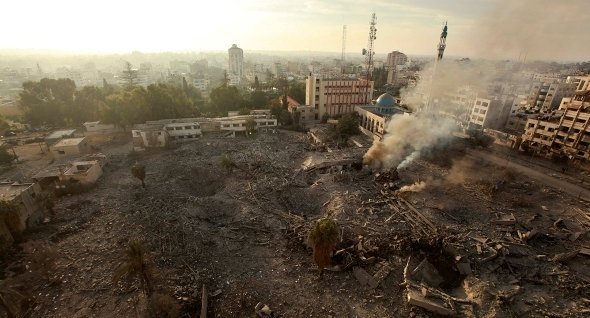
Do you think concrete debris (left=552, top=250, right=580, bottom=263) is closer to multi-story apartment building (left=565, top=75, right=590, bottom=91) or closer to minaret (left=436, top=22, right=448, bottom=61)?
minaret (left=436, top=22, right=448, bottom=61)

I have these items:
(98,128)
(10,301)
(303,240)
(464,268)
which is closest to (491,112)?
(464,268)

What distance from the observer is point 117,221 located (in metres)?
20.4

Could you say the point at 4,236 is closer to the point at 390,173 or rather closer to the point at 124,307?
the point at 124,307

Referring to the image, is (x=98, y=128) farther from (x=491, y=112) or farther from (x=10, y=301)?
(x=491, y=112)

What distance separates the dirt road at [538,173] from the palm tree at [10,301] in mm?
38789

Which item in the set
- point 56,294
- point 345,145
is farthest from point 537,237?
point 56,294

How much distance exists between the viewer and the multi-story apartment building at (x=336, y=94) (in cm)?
4975

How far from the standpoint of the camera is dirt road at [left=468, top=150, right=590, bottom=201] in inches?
1003

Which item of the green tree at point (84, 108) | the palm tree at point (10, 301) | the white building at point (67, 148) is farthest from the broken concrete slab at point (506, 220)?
the green tree at point (84, 108)

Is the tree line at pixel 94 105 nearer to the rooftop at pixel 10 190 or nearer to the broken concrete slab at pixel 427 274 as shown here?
the rooftop at pixel 10 190

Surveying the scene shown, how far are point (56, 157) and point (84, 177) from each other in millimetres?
11326

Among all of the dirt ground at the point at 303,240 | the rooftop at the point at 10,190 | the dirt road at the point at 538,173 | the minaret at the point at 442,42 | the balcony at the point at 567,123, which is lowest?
the dirt road at the point at 538,173

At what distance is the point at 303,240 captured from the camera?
61.0 feet

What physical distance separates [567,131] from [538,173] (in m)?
9.30
